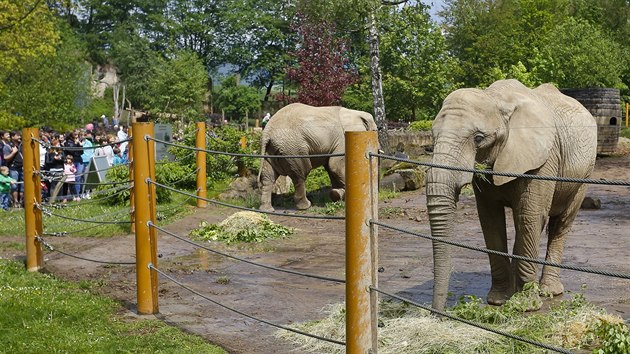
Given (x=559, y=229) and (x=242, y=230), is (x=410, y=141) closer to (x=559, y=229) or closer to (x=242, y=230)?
(x=242, y=230)

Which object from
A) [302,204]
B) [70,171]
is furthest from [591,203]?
[70,171]

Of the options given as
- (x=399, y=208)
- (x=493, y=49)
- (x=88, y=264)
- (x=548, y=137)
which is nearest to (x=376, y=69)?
(x=399, y=208)

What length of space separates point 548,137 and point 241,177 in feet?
38.1

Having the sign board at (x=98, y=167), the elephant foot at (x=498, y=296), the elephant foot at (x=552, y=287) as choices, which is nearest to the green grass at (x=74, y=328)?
the elephant foot at (x=498, y=296)

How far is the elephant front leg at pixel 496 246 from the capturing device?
770cm

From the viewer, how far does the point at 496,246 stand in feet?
25.7

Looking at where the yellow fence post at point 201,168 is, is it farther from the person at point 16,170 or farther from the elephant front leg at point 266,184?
the person at point 16,170

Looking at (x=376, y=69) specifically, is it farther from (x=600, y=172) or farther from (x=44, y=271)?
(x=44, y=271)

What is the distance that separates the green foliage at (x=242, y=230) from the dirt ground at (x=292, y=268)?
0.27 m

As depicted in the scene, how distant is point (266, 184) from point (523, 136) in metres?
9.31

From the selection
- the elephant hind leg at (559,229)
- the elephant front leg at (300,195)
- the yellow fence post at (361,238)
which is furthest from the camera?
the elephant front leg at (300,195)

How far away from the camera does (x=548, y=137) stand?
23.9 ft

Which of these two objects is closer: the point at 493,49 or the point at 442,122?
the point at 442,122

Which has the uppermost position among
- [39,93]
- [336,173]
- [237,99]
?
[39,93]
